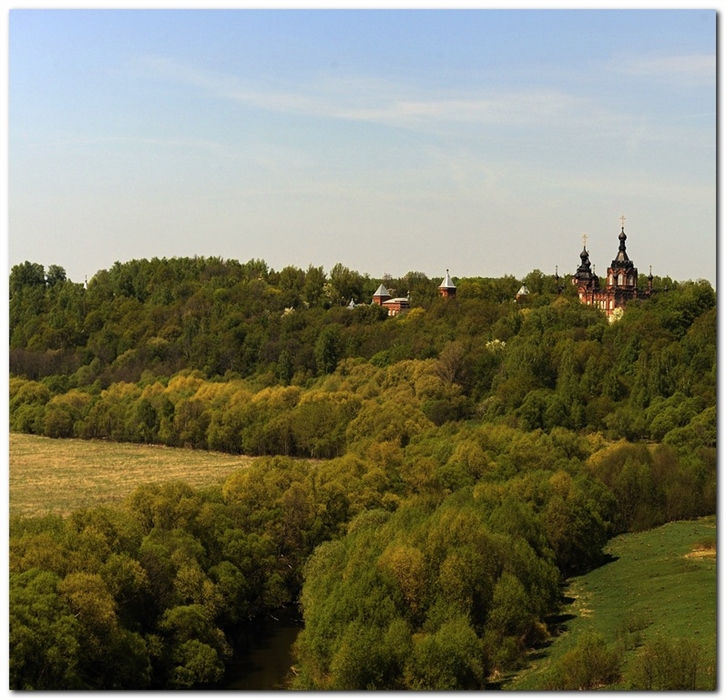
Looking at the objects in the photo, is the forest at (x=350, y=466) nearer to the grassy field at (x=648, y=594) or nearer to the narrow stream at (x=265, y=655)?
the narrow stream at (x=265, y=655)

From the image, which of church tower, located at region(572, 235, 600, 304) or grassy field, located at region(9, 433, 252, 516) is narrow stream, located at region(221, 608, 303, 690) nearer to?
grassy field, located at region(9, 433, 252, 516)

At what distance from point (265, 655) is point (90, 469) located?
32538 mm

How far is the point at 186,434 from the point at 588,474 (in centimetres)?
3264

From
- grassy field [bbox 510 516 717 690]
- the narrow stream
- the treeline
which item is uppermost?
the treeline

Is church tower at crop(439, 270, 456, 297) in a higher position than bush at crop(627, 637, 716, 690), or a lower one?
higher

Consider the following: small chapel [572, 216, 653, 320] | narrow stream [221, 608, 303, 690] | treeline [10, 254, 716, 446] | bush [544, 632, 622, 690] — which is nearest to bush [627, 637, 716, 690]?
bush [544, 632, 622, 690]

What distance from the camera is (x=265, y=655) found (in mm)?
32531

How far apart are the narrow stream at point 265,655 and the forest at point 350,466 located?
2.37 feet

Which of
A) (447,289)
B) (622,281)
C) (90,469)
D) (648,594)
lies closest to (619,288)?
(622,281)

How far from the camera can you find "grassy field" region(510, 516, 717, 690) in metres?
29.2

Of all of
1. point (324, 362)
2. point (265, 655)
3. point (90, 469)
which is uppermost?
point (324, 362)

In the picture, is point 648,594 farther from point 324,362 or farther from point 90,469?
point 324,362

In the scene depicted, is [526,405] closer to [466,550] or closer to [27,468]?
[27,468]

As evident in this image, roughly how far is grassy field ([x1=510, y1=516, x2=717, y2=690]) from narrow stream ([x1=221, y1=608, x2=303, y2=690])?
615 centimetres
